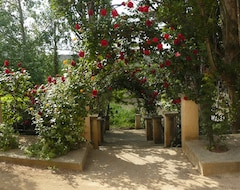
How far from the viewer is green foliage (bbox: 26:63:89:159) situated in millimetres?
4203

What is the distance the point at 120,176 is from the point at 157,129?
3.32 meters

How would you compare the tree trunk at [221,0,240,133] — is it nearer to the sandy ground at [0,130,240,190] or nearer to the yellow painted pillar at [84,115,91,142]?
the sandy ground at [0,130,240,190]

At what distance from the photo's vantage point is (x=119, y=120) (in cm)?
1198

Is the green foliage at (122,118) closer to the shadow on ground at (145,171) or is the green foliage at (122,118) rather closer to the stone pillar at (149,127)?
the stone pillar at (149,127)

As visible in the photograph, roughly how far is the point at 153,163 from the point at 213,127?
3.31 feet

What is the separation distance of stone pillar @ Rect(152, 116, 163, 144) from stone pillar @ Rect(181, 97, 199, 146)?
2.16 metres

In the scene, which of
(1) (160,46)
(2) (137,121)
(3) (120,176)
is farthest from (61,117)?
(2) (137,121)

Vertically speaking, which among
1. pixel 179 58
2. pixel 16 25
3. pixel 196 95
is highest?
pixel 16 25

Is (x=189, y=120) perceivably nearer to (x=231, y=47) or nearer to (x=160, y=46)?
(x=160, y=46)

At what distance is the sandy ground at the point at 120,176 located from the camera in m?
3.44

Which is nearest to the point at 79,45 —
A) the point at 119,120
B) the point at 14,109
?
the point at 14,109

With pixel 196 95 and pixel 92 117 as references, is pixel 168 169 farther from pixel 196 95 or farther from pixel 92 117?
pixel 92 117

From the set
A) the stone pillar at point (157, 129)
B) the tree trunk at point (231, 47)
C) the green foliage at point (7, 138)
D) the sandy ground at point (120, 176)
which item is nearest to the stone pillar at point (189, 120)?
the sandy ground at point (120, 176)

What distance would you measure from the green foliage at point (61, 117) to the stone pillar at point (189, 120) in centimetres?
154
